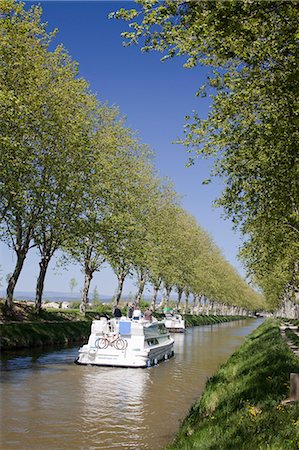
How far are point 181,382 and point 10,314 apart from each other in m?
17.9

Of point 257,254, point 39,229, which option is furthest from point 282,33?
point 39,229

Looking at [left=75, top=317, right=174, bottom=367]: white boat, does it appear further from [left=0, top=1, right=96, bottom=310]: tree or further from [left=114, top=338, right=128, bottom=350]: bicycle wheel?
[left=0, top=1, right=96, bottom=310]: tree

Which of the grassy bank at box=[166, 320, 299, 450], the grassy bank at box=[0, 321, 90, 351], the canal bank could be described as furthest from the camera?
the canal bank

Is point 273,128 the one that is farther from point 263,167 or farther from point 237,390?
point 237,390

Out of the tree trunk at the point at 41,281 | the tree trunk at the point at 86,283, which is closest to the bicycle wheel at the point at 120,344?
the tree trunk at the point at 41,281

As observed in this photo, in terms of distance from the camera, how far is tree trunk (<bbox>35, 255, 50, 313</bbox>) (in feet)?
142

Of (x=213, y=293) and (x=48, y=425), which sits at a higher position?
(x=213, y=293)

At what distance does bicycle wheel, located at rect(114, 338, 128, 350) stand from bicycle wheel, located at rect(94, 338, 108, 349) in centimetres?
61

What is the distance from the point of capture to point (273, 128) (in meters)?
18.3

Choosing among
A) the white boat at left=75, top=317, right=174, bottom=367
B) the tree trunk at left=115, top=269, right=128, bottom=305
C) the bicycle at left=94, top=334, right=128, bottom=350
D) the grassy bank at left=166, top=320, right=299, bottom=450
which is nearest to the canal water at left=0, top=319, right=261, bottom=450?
the white boat at left=75, top=317, right=174, bottom=367

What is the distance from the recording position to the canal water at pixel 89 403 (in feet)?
46.9

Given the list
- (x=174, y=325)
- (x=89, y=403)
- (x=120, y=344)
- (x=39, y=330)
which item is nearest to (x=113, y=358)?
(x=120, y=344)

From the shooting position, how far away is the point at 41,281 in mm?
43656

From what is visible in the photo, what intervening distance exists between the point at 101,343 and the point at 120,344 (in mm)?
1157
